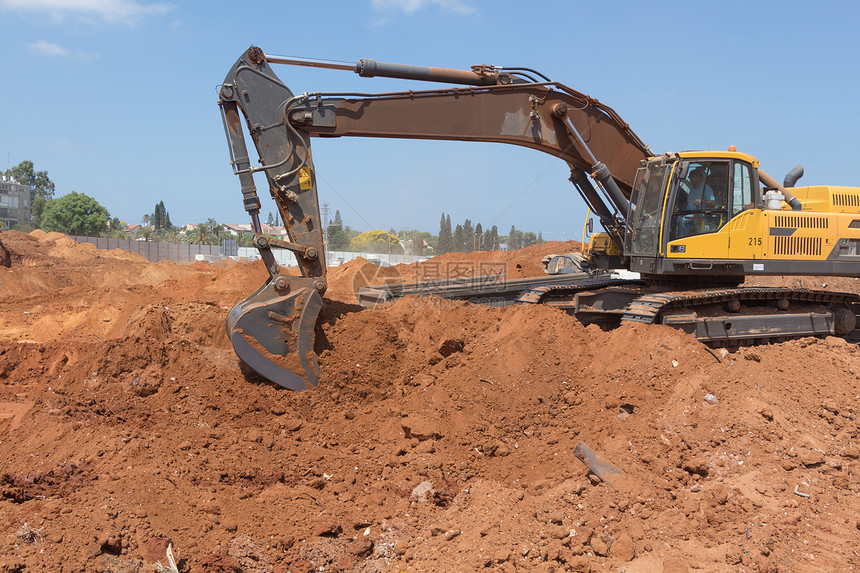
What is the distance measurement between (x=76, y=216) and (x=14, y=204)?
19894 millimetres

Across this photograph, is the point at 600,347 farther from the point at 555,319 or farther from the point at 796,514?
the point at 796,514

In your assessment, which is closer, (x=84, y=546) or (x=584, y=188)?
(x=84, y=546)

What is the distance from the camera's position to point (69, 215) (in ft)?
191

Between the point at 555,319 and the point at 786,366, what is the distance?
251 cm

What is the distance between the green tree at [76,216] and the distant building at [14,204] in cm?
1445

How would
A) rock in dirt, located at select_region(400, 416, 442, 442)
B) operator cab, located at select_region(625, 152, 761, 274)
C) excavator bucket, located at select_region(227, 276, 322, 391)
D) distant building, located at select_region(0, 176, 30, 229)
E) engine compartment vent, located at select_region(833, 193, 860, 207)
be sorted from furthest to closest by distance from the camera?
1. distant building, located at select_region(0, 176, 30, 229)
2. engine compartment vent, located at select_region(833, 193, 860, 207)
3. operator cab, located at select_region(625, 152, 761, 274)
4. excavator bucket, located at select_region(227, 276, 322, 391)
5. rock in dirt, located at select_region(400, 416, 442, 442)

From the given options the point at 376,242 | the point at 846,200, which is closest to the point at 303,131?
the point at 846,200

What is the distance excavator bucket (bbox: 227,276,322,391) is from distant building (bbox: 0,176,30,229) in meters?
77.5

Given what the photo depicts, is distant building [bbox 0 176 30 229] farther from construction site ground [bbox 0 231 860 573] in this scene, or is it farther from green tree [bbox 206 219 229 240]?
construction site ground [bbox 0 231 860 573]

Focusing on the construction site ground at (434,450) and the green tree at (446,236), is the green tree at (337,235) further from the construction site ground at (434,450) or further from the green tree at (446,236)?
the construction site ground at (434,450)

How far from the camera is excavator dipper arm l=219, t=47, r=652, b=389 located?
20.7ft

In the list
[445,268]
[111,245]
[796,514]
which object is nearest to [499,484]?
[796,514]

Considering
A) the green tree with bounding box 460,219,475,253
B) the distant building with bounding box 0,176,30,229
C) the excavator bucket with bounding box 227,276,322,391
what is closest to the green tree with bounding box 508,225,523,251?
the green tree with bounding box 460,219,475,253

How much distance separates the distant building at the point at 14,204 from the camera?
229 ft
